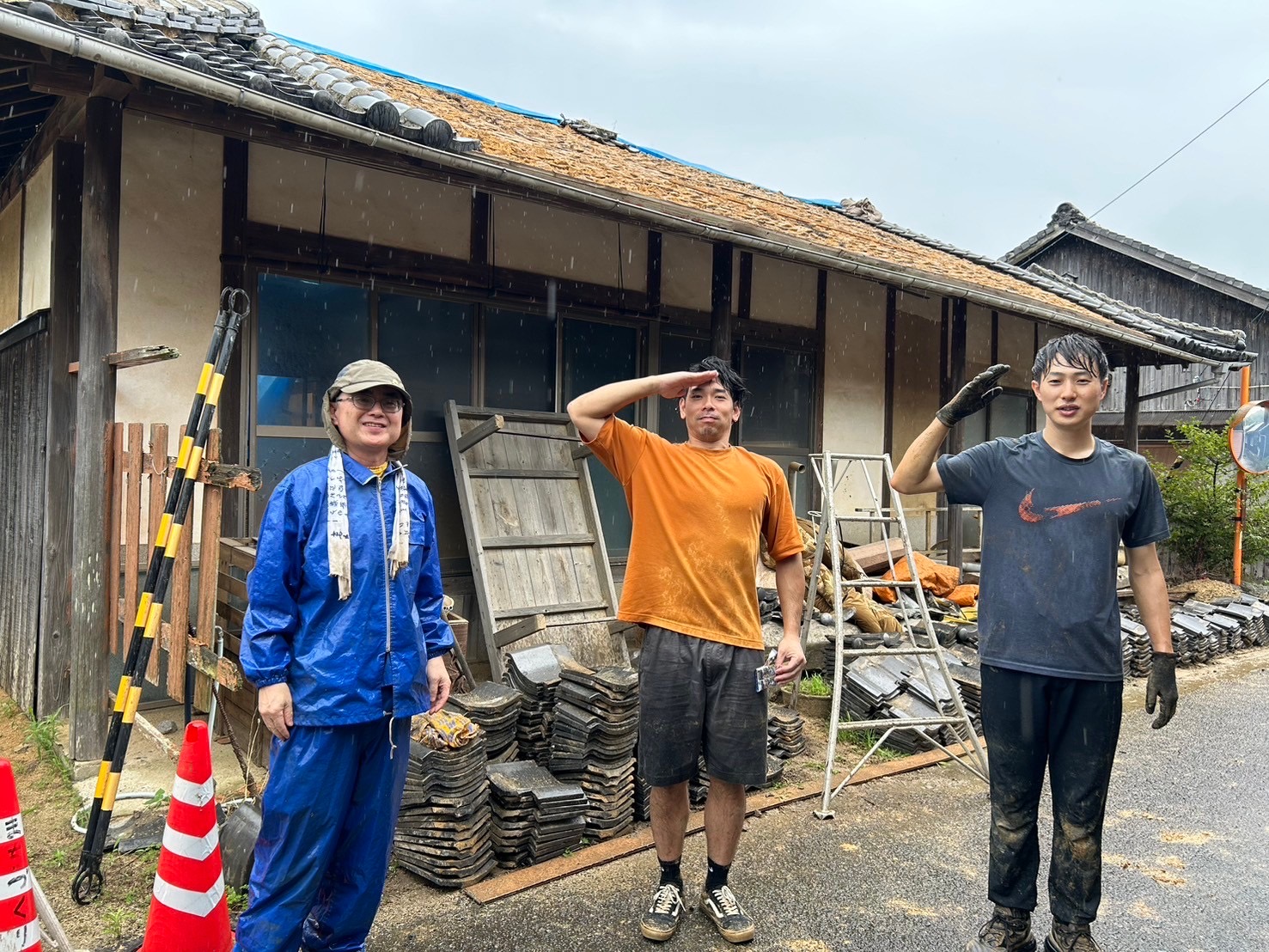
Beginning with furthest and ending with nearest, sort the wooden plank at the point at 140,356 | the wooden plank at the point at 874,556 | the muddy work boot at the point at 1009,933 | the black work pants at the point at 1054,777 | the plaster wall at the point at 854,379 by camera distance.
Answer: the plaster wall at the point at 854,379 → the wooden plank at the point at 874,556 → the wooden plank at the point at 140,356 → the muddy work boot at the point at 1009,933 → the black work pants at the point at 1054,777

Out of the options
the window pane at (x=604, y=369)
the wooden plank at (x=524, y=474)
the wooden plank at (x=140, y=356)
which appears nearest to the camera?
the wooden plank at (x=140, y=356)

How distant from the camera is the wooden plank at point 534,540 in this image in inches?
231

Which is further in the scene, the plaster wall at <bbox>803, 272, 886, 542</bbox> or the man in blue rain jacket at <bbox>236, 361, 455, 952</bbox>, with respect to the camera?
the plaster wall at <bbox>803, 272, 886, 542</bbox>

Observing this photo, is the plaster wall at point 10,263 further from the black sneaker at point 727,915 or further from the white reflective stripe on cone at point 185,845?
the black sneaker at point 727,915

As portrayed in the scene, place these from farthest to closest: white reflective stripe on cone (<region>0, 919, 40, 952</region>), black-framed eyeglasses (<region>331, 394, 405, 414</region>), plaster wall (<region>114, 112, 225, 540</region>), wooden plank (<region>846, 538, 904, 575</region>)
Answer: wooden plank (<region>846, 538, 904, 575</region>), plaster wall (<region>114, 112, 225, 540</region>), black-framed eyeglasses (<region>331, 394, 405, 414</region>), white reflective stripe on cone (<region>0, 919, 40, 952</region>)

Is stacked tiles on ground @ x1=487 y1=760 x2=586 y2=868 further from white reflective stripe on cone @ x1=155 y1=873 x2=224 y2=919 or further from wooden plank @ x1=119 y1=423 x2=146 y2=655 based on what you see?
wooden plank @ x1=119 y1=423 x2=146 y2=655

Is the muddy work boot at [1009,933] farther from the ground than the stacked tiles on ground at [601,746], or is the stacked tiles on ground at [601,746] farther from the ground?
the stacked tiles on ground at [601,746]

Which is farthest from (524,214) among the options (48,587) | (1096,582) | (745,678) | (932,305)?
(932,305)

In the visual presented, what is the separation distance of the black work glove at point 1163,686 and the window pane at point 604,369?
4.26 metres

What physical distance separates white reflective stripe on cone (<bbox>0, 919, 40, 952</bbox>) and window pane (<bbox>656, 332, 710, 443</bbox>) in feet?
18.7

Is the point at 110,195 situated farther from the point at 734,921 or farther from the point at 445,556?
the point at 734,921

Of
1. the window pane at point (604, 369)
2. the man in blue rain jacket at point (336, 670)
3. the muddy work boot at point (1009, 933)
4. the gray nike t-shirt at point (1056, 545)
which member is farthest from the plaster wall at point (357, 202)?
the muddy work boot at point (1009, 933)

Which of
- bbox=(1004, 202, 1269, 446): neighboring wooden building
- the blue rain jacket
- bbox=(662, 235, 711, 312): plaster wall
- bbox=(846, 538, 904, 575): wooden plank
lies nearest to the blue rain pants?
the blue rain jacket

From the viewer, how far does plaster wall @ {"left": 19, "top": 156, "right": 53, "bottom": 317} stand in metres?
4.91
